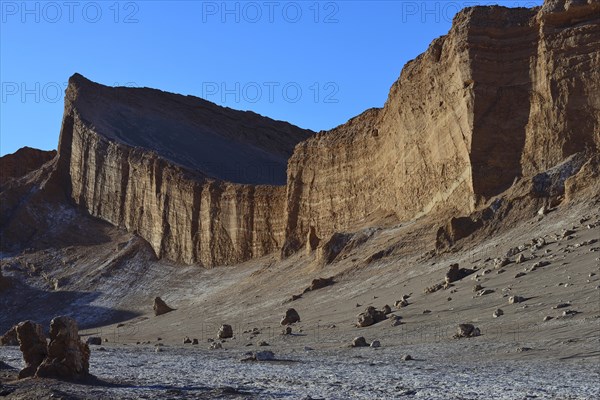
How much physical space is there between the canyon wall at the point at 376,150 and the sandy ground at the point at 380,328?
2.48 meters

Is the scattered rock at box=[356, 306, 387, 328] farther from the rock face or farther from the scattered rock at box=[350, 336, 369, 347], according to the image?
the rock face

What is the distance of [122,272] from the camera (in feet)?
173

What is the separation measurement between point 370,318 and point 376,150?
19845 mm

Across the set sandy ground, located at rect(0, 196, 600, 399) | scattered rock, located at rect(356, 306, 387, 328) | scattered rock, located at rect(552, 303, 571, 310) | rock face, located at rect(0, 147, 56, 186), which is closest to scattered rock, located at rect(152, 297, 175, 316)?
sandy ground, located at rect(0, 196, 600, 399)

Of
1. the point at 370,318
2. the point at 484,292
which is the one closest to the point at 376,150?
the point at 484,292

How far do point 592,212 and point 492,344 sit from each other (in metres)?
11.5

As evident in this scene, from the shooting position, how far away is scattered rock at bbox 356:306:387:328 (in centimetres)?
2262

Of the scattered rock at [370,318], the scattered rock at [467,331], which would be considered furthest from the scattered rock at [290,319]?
the scattered rock at [467,331]

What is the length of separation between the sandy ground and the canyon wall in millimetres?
2484

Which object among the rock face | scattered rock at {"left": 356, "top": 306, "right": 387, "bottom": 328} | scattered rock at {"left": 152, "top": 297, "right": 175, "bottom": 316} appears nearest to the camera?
scattered rock at {"left": 356, "top": 306, "right": 387, "bottom": 328}

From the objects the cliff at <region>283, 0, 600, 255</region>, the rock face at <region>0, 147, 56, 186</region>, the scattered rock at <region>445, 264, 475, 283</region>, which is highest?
the rock face at <region>0, 147, 56, 186</region>

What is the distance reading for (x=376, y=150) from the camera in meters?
41.8

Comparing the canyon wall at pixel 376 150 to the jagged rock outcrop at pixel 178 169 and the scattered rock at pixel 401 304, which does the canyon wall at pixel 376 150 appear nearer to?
the jagged rock outcrop at pixel 178 169

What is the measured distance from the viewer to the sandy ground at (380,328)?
40.4 feet
